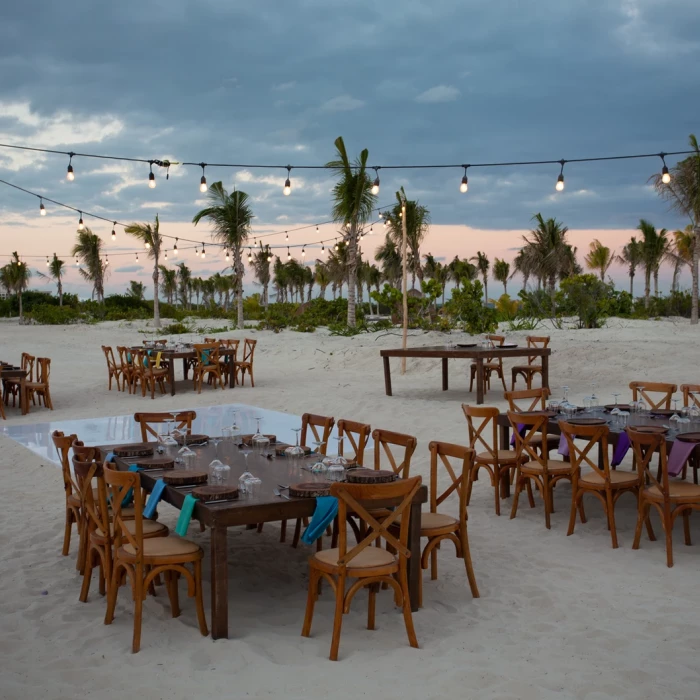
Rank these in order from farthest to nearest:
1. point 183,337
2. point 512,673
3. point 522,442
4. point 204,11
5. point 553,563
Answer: point 183,337 < point 204,11 < point 522,442 < point 553,563 < point 512,673

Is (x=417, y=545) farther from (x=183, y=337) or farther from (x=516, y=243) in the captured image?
(x=516, y=243)

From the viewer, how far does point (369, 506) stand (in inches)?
145

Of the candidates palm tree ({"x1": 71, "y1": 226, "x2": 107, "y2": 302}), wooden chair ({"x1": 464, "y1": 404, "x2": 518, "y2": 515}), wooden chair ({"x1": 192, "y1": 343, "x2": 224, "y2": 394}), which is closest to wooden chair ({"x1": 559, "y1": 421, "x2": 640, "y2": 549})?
wooden chair ({"x1": 464, "y1": 404, "x2": 518, "y2": 515})

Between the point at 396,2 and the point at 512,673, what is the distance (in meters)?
11.8

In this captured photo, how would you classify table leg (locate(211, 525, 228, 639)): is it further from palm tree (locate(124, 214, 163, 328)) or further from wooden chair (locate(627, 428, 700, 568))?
palm tree (locate(124, 214, 163, 328))

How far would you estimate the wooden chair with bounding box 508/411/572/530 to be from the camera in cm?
564

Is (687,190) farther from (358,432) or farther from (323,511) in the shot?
(323,511)

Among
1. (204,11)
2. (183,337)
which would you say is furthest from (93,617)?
(183,337)

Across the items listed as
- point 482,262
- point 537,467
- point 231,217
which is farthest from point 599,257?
point 537,467

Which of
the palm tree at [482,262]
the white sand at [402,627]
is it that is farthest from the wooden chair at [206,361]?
the palm tree at [482,262]

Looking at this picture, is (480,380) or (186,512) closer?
(186,512)

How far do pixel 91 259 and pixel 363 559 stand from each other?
3832cm

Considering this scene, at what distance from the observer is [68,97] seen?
1330cm

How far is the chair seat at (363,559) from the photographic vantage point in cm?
362
